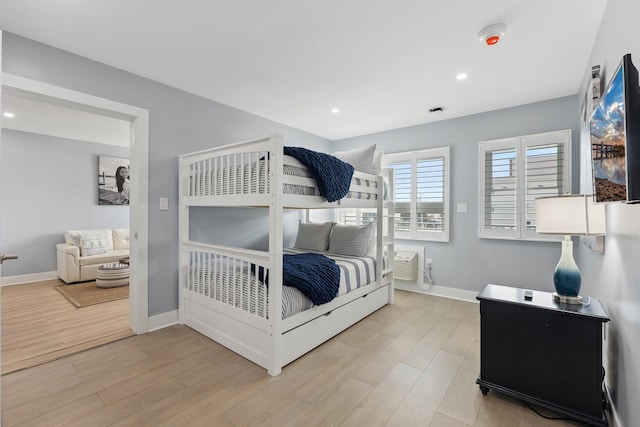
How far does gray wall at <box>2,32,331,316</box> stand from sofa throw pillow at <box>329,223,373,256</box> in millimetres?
1210

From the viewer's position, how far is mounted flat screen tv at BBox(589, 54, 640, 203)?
104 centimetres

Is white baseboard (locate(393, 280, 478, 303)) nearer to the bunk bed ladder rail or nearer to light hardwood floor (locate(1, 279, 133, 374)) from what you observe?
the bunk bed ladder rail

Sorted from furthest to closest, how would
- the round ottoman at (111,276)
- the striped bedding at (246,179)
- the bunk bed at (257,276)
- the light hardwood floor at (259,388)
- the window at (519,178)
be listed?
the round ottoman at (111,276), the window at (519,178), the striped bedding at (246,179), the bunk bed at (257,276), the light hardwood floor at (259,388)

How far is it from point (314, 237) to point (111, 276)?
2980mm

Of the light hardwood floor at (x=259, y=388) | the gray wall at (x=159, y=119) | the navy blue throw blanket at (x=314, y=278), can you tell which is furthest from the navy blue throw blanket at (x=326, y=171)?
the gray wall at (x=159, y=119)

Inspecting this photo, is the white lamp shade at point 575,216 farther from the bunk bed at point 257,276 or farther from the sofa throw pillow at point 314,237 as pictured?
the sofa throw pillow at point 314,237

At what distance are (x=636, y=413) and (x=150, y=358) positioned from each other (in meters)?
2.85

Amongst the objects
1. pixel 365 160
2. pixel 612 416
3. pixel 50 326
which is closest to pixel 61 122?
pixel 50 326

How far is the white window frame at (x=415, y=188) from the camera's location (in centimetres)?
378

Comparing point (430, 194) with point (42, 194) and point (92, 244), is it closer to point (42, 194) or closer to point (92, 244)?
point (92, 244)

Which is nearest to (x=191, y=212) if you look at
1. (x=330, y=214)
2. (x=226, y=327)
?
(x=226, y=327)

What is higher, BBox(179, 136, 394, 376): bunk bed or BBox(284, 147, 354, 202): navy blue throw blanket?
BBox(284, 147, 354, 202): navy blue throw blanket

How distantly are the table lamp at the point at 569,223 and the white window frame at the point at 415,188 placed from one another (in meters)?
1.99

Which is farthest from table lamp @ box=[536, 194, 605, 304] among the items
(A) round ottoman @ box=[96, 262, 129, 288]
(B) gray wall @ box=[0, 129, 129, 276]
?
(B) gray wall @ box=[0, 129, 129, 276]
